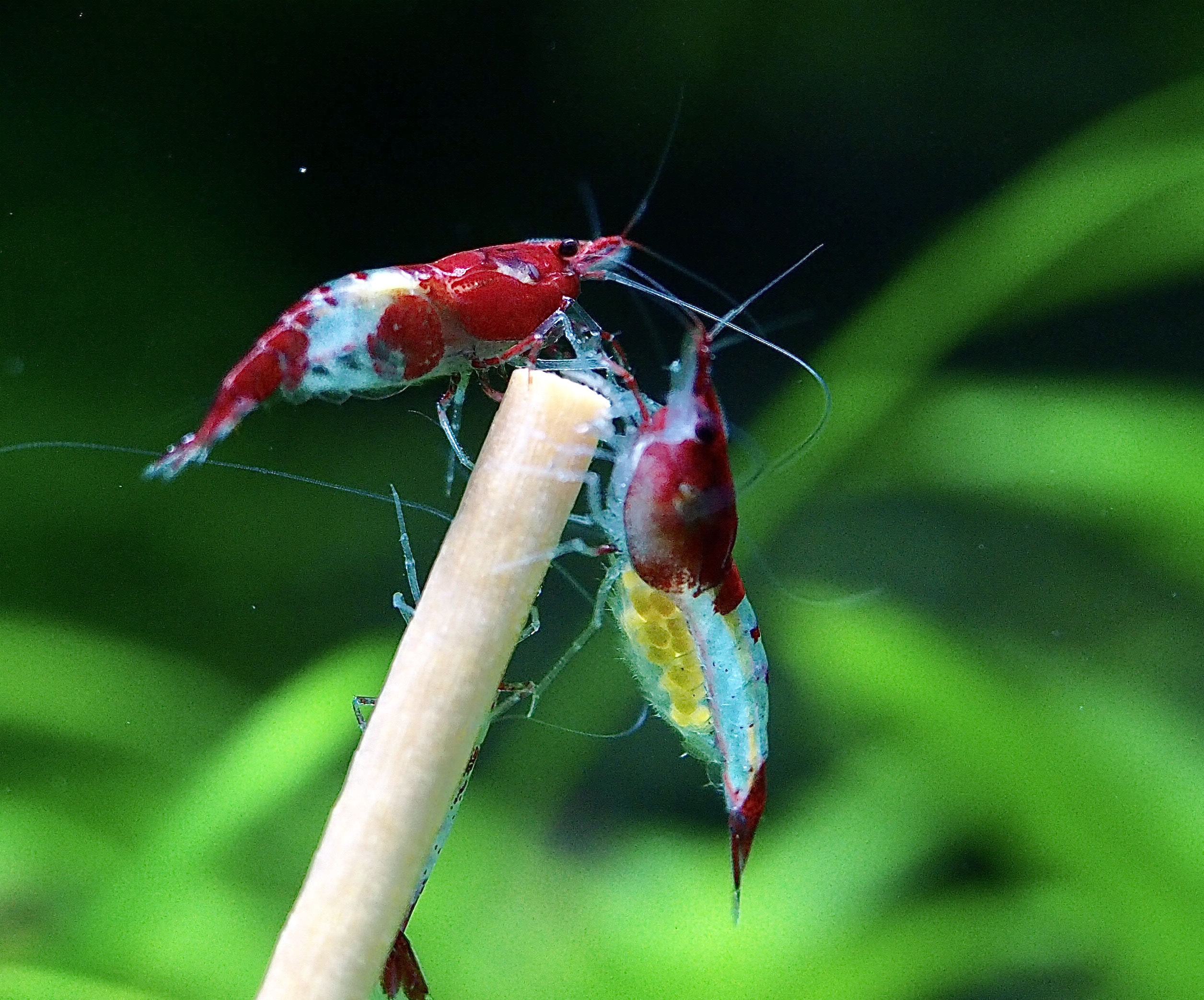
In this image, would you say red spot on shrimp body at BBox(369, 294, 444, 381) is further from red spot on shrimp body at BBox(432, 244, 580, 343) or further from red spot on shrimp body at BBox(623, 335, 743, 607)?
red spot on shrimp body at BBox(623, 335, 743, 607)

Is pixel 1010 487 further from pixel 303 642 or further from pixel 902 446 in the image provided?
pixel 303 642

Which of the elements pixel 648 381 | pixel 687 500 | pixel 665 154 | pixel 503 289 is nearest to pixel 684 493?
pixel 687 500

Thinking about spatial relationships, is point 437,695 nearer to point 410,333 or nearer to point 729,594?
point 729,594

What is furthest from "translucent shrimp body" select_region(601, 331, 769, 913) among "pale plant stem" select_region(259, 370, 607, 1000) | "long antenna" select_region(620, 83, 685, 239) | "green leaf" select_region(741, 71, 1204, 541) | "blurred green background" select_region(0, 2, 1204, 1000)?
"long antenna" select_region(620, 83, 685, 239)

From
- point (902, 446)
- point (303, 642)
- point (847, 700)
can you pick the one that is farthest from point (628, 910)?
point (902, 446)

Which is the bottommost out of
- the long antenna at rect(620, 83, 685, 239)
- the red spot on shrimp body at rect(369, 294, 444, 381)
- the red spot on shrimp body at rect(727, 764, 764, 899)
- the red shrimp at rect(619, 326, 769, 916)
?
the red spot on shrimp body at rect(727, 764, 764, 899)

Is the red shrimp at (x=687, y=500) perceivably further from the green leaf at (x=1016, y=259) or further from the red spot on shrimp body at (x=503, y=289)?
the green leaf at (x=1016, y=259)
